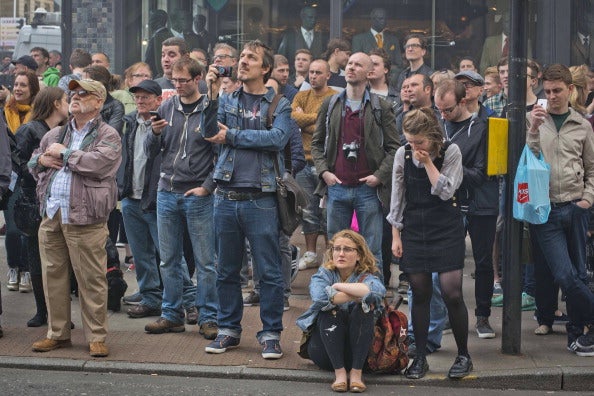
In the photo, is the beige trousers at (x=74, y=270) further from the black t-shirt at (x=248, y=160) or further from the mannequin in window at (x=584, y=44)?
the mannequin in window at (x=584, y=44)

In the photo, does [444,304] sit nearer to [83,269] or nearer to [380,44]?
[83,269]

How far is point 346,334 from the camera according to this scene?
8273 mm

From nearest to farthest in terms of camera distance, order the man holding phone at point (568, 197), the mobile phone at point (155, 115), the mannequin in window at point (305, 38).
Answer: the man holding phone at point (568, 197) < the mobile phone at point (155, 115) < the mannequin in window at point (305, 38)

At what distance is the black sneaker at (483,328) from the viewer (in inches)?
374

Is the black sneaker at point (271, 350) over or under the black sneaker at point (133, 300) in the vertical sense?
under

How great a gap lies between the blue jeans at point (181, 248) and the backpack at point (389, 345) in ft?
5.23

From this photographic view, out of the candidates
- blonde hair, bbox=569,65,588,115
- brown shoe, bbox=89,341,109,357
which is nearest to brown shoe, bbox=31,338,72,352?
brown shoe, bbox=89,341,109,357

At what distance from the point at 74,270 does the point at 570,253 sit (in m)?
3.61

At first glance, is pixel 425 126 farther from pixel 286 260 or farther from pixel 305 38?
pixel 305 38

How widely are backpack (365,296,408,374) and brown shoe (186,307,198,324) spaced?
76.5 inches

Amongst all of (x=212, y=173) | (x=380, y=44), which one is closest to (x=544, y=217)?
(x=212, y=173)

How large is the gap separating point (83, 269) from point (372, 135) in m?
2.62

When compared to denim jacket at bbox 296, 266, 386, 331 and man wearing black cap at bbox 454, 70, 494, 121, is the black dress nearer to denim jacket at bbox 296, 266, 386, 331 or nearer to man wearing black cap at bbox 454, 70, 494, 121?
denim jacket at bbox 296, 266, 386, 331

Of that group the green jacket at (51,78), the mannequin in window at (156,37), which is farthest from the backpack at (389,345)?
the mannequin in window at (156,37)
